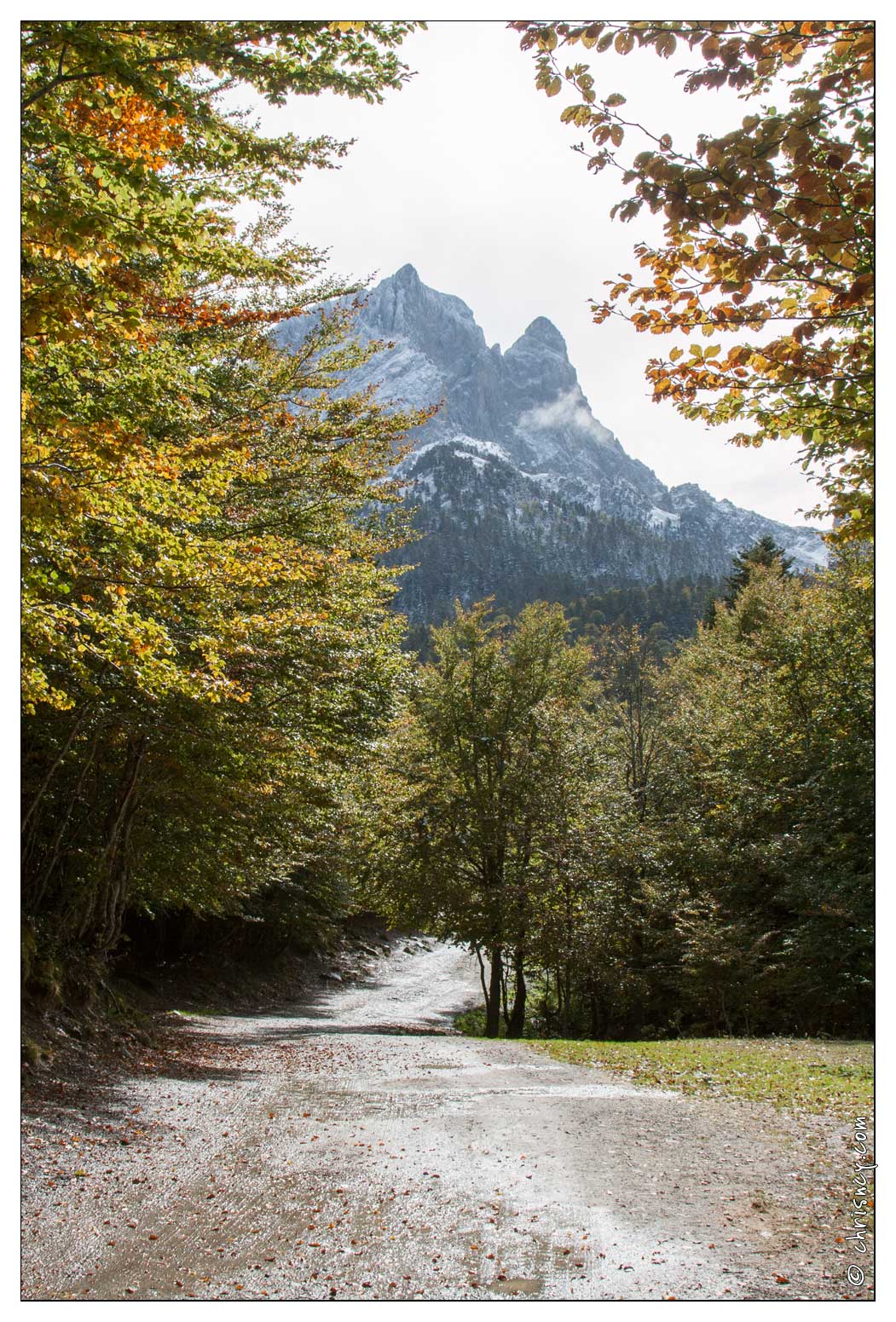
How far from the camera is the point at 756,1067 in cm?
866

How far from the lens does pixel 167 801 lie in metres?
11.6

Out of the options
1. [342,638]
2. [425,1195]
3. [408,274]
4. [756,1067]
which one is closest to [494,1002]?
[756,1067]

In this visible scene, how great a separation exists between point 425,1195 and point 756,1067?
5764 millimetres

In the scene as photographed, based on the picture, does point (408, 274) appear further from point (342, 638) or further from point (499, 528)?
point (499, 528)

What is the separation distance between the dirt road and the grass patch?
0.60 meters

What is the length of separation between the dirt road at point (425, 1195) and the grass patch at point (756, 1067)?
0.60m

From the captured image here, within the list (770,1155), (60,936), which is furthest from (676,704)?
(770,1155)

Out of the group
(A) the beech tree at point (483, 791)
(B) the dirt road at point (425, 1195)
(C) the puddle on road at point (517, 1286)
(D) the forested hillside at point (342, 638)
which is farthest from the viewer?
(A) the beech tree at point (483, 791)

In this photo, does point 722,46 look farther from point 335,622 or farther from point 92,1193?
point 335,622

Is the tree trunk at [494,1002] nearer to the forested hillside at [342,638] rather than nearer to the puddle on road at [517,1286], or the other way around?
the forested hillside at [342,638]

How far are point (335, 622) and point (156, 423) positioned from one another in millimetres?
3389

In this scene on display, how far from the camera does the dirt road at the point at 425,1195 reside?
Answer: 331 cm

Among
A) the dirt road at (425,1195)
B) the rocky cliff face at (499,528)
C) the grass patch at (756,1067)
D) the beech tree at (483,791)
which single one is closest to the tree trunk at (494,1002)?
the beech tree at (483,791)

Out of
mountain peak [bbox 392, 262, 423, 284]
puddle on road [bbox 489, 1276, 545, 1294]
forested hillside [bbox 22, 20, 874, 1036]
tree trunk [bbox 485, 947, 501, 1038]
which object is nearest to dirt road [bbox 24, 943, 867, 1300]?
puddle on road [bbox 489, 1276, 545, 1294]
